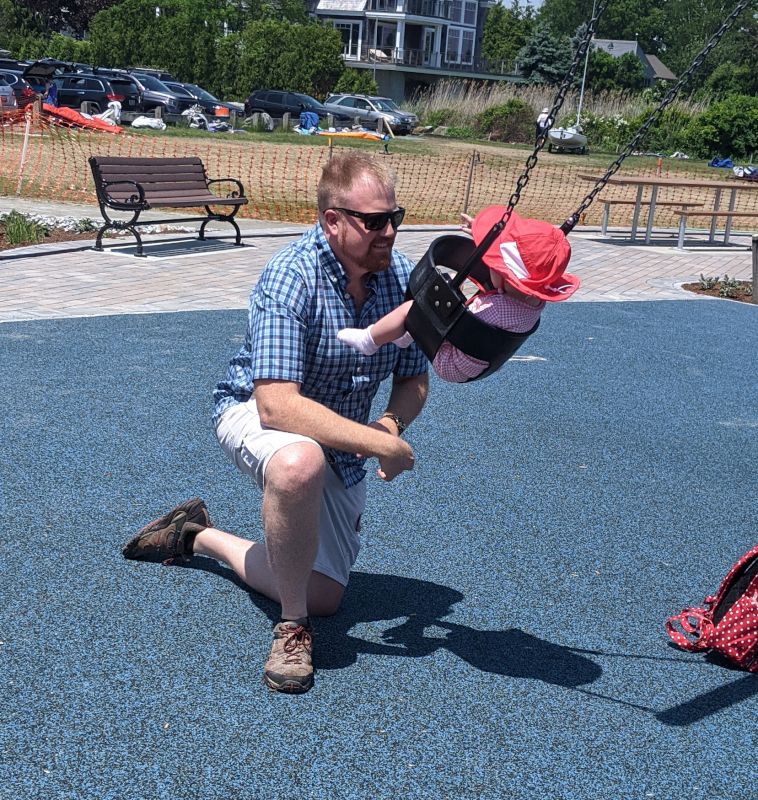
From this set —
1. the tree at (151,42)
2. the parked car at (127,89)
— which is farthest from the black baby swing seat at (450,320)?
the tree at (151,42)

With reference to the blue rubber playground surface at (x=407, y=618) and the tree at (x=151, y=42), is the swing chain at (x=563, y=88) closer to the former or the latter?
the blue rubber playground surface at (x=407, y=618)

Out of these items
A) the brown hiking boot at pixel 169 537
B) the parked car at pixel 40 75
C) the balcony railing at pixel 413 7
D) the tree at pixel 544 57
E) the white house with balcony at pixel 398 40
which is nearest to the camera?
the brown hiking boot at pixel 169 537

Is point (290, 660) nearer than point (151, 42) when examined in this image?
Yes

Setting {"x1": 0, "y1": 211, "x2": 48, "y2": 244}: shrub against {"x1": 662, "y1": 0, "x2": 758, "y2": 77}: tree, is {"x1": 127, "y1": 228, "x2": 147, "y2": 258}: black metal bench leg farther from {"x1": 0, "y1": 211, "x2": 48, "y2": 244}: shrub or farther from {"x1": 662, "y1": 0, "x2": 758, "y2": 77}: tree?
{"x1": 662, "y1": 0, "x2": 758, "y2": 77}: tree

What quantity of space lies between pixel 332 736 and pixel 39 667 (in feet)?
3.09

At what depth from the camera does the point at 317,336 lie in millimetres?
3188

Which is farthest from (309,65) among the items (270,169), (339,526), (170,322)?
(339,526)

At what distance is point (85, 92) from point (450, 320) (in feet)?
118

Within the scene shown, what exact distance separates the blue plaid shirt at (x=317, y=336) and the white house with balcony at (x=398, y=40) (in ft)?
246

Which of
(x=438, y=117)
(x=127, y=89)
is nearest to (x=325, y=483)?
(x=127, y=89)

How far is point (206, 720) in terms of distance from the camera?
295cm

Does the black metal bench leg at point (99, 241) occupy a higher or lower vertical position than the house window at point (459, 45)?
lower

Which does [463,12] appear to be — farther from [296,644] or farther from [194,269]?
[296,644]

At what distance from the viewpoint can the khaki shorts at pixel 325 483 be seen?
3.11 metres
